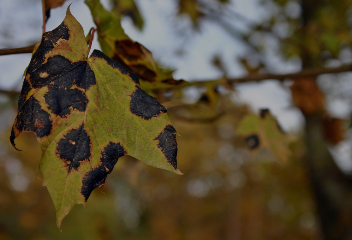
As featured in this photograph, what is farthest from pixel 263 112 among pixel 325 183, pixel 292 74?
pixel 325 183

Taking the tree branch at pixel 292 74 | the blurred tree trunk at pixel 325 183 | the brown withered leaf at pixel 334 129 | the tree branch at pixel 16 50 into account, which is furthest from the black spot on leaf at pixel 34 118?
the brown withered leaf at pixel 334 129

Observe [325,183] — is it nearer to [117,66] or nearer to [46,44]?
[117,66]

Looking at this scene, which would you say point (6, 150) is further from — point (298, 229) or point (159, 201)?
point (298, 229)

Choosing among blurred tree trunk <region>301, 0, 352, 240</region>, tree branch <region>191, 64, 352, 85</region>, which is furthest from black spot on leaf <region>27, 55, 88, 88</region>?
blurred tree trunk <region>301, 0, 352, 240</region>

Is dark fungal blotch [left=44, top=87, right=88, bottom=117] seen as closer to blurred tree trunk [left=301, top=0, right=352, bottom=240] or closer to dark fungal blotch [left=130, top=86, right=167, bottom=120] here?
dark fungal blotch [left=130, top=86, right=167, bottom=120]

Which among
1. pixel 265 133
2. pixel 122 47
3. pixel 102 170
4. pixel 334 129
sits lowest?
pixel 334 129

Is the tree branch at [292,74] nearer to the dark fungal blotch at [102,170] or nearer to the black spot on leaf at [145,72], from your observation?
the black spot on leaf at [145,72]
